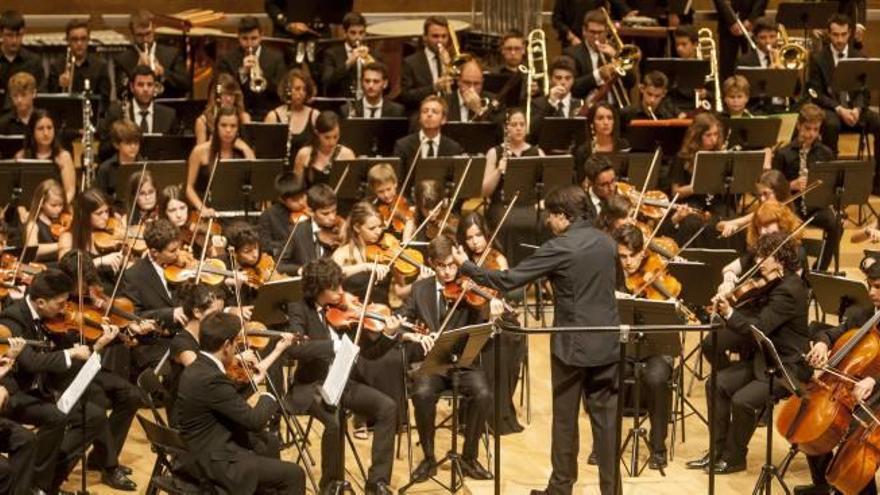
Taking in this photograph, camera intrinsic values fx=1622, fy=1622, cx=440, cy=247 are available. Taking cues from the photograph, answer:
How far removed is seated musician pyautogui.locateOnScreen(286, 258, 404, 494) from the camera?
757 cm

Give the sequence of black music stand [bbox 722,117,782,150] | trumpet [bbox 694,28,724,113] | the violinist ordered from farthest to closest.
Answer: trumpet [bbox 694,28,724,113], black music stand [bbox 722,117,782,150], the violinist

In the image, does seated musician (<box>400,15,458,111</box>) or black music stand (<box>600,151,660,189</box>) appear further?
seated musician (<box>400,15,458,111</box>)

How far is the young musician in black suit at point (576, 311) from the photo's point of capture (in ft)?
23.8

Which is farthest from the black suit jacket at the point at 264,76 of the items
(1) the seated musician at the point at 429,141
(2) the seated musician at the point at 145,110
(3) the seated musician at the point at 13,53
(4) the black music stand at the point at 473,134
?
(4) the black music stand at the point at 473,134

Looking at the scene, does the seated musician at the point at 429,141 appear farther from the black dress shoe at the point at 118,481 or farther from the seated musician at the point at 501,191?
the black dress shoe at the point at 118,481

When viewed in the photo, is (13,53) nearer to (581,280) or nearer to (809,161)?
(809,161)

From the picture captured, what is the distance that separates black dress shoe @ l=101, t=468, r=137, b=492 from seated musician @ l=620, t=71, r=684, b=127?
4592 millimetres

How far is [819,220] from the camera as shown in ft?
34.0

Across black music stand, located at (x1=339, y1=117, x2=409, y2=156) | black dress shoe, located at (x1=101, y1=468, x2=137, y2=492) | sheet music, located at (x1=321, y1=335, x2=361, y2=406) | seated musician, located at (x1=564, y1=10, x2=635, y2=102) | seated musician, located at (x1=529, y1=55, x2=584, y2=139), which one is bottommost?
black dress shoe, located at (x1=101, y1=468, x2=137, y2=492)

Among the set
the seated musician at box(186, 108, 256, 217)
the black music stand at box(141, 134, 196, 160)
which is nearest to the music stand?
the seated musician at box(186, 108, 256, 217)

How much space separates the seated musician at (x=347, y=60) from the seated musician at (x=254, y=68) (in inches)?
13.9

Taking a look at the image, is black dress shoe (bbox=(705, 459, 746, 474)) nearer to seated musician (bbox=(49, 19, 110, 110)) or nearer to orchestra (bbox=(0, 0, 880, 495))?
orchestra (bbox=(0, 0, 880, 495))

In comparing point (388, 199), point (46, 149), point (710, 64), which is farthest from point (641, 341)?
point (710, 64)

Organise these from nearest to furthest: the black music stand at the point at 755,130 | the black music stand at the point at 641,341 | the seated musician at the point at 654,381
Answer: the black music stand at the point at 641,341
the seated musician at the point at 654,381
the black music stand at the point at 755,130
